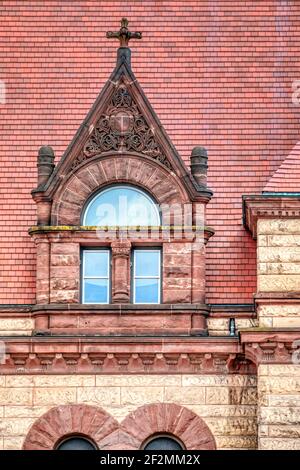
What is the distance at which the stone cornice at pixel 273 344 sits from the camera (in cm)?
3494

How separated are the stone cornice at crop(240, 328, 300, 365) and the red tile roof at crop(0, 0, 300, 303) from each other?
1.85 m

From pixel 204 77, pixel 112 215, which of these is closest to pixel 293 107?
pixel 204 77

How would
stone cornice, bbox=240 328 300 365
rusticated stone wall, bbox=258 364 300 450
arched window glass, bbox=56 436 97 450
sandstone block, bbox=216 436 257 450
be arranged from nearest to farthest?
rusticated stone wall, bbox=258 364 300 450 → stone cornice, bbox=240 328 300 365 → sandstone block, bbox=216 436 257 450 → arched window glass, bbox=56 436 97 450

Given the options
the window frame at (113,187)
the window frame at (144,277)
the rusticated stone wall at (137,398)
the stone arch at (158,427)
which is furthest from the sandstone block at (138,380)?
the window frame at (113,187)

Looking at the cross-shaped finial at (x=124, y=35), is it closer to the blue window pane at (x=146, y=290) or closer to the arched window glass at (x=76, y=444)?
the blue window pane at (x=146, y=290)

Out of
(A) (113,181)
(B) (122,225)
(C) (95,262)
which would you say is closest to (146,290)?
(C) (95,262)

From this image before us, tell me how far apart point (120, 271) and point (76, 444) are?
10.0 feet

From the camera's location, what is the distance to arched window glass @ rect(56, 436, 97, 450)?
35.3m

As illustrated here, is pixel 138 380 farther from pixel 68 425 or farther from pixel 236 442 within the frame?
pixel 236 442

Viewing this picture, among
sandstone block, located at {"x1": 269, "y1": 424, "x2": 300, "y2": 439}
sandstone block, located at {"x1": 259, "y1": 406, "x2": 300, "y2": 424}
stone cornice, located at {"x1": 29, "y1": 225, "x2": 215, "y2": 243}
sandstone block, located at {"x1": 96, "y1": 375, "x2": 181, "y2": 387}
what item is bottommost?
sandstone block, located at {"x1": 269, "y1": 424, "x2": 300, "y2": 439}

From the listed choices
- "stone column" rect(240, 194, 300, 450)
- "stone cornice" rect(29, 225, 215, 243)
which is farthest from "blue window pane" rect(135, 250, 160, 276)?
"stone column" rect(240, 194, 300, 450)

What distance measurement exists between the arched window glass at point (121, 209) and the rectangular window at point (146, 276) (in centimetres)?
55

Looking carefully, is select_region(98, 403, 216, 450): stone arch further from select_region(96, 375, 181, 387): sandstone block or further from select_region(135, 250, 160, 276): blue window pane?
select_region(135, 250, 160, 276): blue window pane

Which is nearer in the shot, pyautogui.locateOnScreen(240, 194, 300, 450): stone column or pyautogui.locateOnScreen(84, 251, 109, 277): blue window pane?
pyautogui.locateOnScreen(240, 194, 300, 450): stone column
